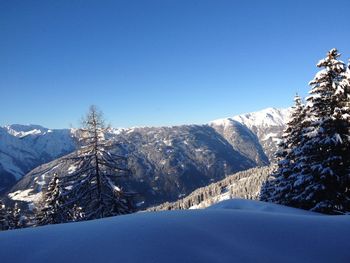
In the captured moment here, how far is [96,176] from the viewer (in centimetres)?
2309

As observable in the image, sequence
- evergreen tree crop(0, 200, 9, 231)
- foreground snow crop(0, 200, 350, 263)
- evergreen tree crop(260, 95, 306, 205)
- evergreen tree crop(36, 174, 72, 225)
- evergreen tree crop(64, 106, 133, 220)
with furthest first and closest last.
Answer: evergreen tree crop(0, 200, 9, 231) < evergreen tree crop(36, 174, 72, 225) < evergreen tree crop(260, 95, 306, 205) < evergreen tree crop(64, 106, 133, 220) < foreground snow crop(0, 200, 350, 263)

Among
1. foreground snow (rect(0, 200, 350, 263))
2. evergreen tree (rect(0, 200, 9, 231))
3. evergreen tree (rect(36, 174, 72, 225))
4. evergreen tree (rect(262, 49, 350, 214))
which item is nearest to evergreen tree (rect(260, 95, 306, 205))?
evergreen tree (rect(262, 49, 350, 214))

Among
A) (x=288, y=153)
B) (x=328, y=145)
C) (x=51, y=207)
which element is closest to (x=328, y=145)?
(x=328, y=145)

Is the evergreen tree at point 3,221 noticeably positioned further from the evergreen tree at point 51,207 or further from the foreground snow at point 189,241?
the foreground snow at point 189,241

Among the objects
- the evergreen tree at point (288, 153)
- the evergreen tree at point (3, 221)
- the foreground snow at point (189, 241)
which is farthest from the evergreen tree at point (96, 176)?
the evergreen tree at point (3, 221)

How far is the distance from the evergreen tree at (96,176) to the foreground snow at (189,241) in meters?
17.8

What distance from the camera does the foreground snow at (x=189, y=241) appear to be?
3.99 metres

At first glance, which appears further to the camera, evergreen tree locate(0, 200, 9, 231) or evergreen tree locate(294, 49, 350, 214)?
evergreen tree locate(0, 200, 9, 231)

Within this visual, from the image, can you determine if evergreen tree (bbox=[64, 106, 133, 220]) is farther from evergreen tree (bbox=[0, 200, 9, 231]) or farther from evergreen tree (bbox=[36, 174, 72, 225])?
evergreen tree (bbox=[0, 200, 9, 231])

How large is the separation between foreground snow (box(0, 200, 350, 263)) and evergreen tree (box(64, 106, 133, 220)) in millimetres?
17817

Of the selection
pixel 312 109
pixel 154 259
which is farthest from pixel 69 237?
pixel 312 109

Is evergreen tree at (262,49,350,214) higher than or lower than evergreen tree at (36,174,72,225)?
higher

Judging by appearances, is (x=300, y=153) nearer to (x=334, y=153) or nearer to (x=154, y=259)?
(x=334, y=153)

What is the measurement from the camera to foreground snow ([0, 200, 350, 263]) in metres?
3.99
